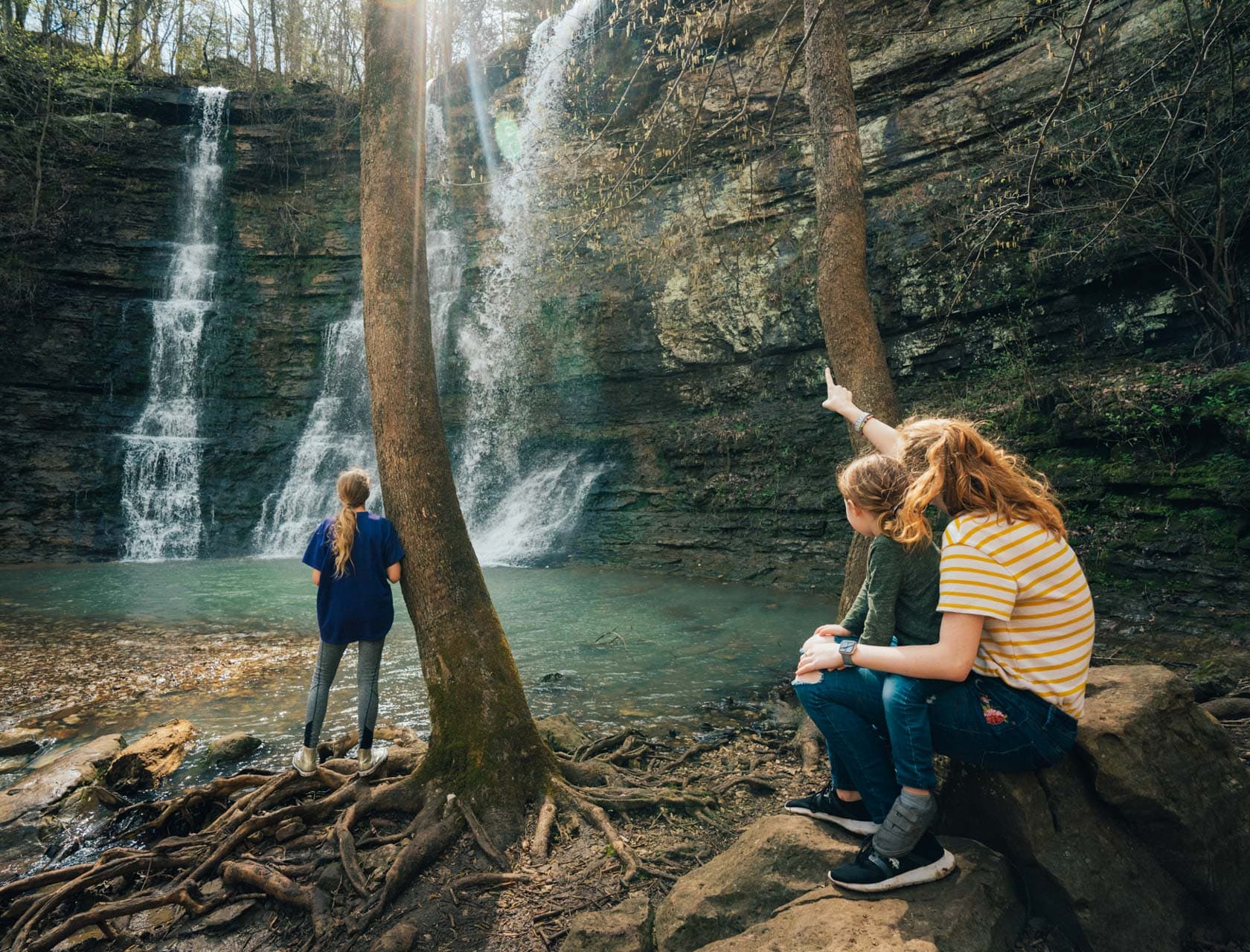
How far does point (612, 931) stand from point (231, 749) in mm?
3671

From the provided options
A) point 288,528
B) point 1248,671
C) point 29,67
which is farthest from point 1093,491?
point 29,67

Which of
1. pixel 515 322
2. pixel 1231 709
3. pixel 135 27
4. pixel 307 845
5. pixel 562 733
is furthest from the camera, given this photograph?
pixel 135 27

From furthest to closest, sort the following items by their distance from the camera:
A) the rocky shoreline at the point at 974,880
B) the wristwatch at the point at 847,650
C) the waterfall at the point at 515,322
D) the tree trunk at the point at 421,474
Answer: the waterfall at the point at 515,322 < the tree trunk at the point at 421,474 < the wristwatch at the point at 847,650 < the rocky shoreline at the point at 974,880

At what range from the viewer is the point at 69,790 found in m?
4.36

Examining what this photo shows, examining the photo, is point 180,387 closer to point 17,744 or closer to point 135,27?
point 135,27

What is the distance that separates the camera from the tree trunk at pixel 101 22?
23.5 metres

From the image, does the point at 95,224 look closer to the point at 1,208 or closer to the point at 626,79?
the point at 1,208

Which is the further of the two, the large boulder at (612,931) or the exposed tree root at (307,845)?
the exposed tree root at (307,845)

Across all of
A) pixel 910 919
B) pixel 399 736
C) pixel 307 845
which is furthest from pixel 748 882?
pixel 399 736

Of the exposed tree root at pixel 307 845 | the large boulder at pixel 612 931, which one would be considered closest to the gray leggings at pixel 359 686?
the exposed tree root at pixel 307 845

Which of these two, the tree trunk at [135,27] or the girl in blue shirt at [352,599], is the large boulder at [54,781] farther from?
the tree trunk at [135,27]

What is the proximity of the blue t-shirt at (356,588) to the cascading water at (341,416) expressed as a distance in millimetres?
14546

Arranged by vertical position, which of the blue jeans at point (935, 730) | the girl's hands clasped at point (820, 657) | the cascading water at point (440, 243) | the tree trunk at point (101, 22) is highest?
the tree trunk at point (101, 22)

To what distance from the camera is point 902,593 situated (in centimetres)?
266
